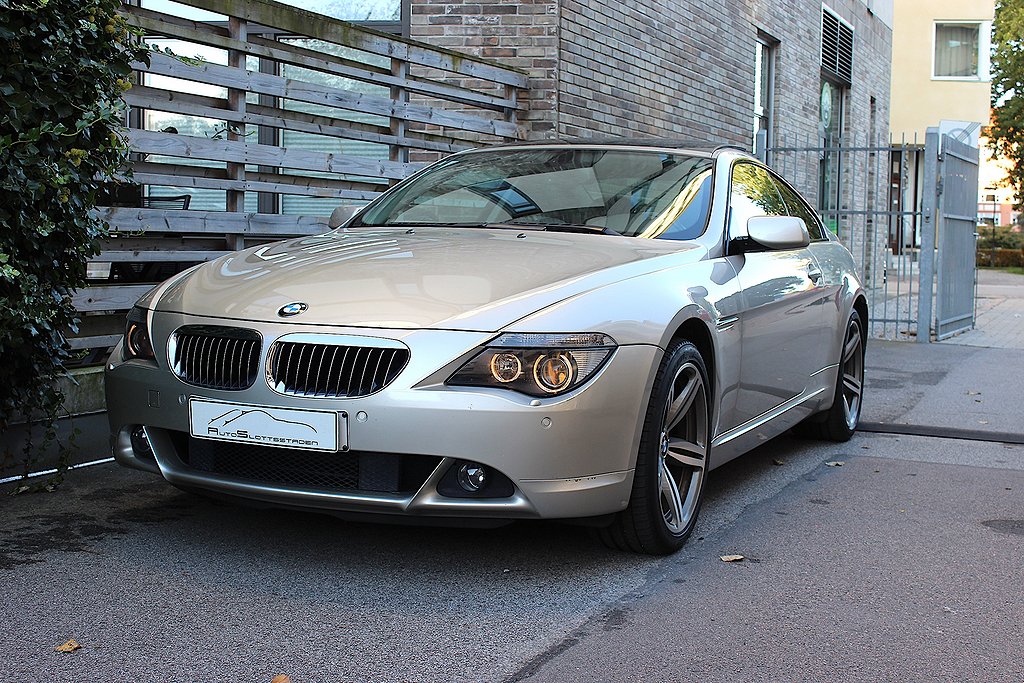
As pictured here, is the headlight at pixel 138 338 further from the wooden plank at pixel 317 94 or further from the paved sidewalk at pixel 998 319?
the paved sidewalk at pixel 998 319

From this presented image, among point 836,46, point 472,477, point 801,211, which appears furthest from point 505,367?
point 836,46

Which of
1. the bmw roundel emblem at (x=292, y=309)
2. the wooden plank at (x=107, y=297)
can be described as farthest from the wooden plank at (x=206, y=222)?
the bmw roundel emblem at (x=292, y=309)

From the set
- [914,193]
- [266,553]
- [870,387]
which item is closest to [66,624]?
[266,553]

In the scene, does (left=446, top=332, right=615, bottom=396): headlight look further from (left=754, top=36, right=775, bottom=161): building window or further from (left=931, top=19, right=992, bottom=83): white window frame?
(left=931, top=19, right=992, bottom=83): white window frame

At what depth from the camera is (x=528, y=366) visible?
3.66 meters

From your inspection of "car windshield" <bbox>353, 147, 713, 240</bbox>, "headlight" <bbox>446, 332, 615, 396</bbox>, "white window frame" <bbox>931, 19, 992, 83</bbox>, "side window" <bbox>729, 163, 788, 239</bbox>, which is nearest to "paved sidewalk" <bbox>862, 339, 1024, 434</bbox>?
"side window" <bbox>729, 163, 788, 239</bbox>

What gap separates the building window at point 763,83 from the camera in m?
16.1

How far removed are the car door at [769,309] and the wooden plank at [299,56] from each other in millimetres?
2839

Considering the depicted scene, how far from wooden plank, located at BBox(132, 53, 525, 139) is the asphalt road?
2.27 m

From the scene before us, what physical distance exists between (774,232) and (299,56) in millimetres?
3573

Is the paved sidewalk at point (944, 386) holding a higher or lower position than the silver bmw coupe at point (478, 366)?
lower

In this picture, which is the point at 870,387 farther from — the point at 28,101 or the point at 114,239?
the point at 28,101

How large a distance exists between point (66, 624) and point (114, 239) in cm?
306

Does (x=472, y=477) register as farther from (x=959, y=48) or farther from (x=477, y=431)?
(x=959, y=48)
